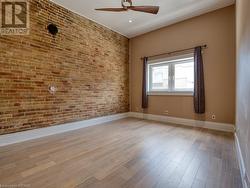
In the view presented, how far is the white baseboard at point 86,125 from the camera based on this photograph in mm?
2611

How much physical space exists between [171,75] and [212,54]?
1219 millimetres

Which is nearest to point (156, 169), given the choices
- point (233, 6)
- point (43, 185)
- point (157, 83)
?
point (43, 185)

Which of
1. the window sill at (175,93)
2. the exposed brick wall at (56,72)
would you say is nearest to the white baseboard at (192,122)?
the window sill at (175,93)

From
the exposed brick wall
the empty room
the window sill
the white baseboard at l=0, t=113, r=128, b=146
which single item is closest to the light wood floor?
the empty room

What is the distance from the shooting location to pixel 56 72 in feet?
10.7

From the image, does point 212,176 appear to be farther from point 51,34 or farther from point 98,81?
point 51,34

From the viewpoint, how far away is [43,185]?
1.42 metres

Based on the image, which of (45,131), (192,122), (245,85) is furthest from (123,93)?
(245,85)

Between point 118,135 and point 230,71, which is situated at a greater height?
point 230,71

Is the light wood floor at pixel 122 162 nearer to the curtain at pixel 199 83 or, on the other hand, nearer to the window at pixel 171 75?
the curtain at pixel 199 83

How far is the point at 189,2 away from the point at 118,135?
3.49m

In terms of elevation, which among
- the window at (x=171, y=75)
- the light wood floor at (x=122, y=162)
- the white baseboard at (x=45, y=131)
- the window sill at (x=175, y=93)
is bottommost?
the light wood floor at (x=122, y=162)

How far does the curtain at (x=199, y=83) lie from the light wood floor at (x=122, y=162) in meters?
0.90

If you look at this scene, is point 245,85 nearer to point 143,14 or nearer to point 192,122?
point 192,122
